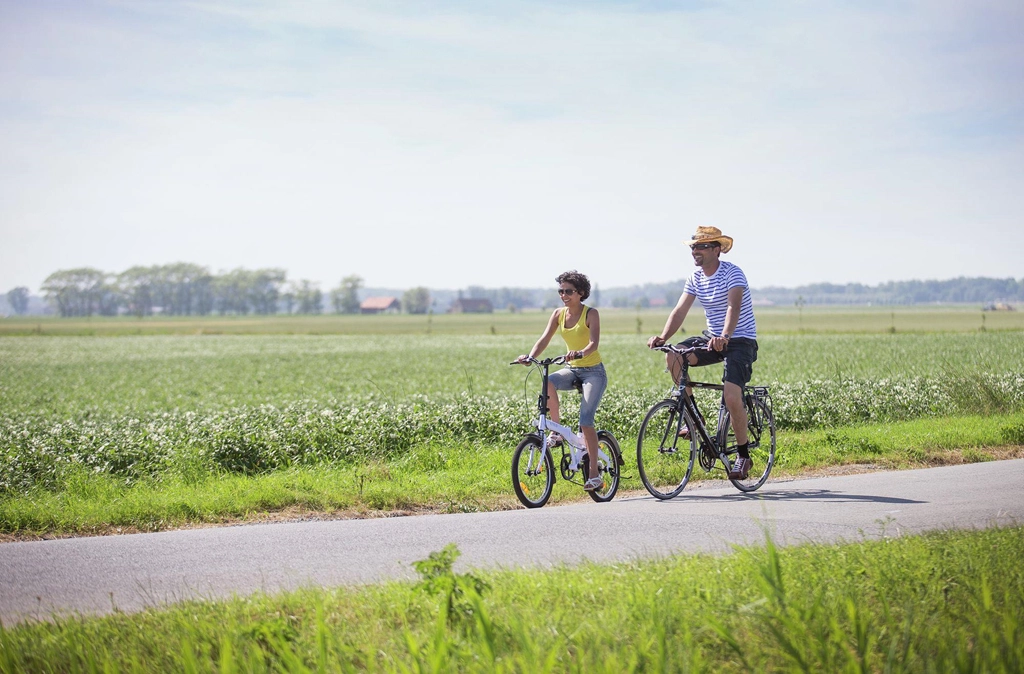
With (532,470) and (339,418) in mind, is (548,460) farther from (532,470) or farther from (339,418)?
(339,418)

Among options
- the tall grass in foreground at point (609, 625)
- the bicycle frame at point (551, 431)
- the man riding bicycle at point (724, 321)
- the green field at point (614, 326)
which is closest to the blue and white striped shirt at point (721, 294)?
the man riding bicycle at point (724, 321)

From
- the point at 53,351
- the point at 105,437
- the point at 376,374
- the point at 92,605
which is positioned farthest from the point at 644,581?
the point at 53,351

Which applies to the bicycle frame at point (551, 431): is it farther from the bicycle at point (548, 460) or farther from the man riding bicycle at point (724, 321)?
the man riding bicycle at point (724, 321)

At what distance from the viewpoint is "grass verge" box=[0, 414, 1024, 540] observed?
8.46 meters

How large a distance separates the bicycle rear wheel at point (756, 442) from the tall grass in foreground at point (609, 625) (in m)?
4.01

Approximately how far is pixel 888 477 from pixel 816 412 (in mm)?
5304

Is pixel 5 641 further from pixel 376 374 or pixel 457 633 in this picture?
pixel 376 374

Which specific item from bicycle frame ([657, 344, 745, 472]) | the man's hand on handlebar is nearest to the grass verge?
bicycle frame ([657, 344, 745, 472])

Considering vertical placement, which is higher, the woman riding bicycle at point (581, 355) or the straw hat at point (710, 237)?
the straw hat at point (710, 237)

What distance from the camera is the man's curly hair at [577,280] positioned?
333 inches

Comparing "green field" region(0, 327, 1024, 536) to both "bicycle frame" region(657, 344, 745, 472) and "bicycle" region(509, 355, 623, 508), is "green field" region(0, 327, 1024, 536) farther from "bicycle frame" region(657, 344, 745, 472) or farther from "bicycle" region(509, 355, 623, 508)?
"bicycle frame" region(657, 344, 745, 472)

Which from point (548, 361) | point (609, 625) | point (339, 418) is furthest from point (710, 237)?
point (339, 418)

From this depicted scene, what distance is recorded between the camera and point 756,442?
9.44 metres

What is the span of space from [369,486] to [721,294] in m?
4.02
